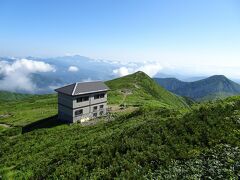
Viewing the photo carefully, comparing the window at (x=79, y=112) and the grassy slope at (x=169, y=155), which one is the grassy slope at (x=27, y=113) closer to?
the window at (x=79, y=112)

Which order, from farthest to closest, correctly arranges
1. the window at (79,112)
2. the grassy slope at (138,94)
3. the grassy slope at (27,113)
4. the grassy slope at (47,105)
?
the grassy slope at (138,94)
the grassy slope at (47,105)
the grassy slope at (27,113)
the window at (79,112)

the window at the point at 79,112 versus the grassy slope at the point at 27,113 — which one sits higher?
the window at the point at 79,112

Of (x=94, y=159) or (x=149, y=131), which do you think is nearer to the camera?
(x=94, y=159)

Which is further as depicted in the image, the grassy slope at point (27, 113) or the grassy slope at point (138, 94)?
the grassy slope at point (138, 94)

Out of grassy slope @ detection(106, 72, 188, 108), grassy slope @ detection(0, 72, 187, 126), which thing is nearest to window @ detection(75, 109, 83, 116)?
grassy slope @ detection(0, 72, 187, 126)

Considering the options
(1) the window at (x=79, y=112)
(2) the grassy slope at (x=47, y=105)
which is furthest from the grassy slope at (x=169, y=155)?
(2) the grassy slope at (x=47, y=105)

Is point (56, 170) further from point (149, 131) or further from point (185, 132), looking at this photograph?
point (185, 132)

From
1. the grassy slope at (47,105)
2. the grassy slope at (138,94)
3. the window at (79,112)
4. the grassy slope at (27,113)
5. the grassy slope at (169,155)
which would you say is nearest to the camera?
the grassy slope at (169,155)

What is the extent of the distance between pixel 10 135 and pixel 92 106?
2342 cm

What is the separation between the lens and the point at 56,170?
25141 mm

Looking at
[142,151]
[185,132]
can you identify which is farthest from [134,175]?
[185,132]

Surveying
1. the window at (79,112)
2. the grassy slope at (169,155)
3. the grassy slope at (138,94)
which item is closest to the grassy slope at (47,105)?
the grassy slope at (138,94)

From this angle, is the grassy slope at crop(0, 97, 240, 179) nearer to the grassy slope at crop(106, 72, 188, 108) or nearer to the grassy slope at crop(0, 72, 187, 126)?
the grassy slope at crop(0, 72, 187, 126)

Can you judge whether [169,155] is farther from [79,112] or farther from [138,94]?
[138,94]
